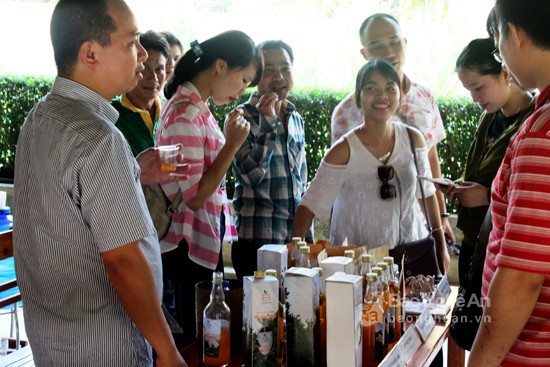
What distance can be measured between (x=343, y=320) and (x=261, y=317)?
0.65 ft

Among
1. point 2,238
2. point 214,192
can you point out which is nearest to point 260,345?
point 214,192

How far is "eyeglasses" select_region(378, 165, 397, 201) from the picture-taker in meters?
2.39

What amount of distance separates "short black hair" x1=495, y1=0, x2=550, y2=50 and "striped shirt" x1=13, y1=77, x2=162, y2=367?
888 mm

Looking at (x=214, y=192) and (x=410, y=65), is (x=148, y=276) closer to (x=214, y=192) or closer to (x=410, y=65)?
(x=214, y=192)

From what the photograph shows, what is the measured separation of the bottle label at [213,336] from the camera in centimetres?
156

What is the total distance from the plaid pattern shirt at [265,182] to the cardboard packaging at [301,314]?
48.3 inches

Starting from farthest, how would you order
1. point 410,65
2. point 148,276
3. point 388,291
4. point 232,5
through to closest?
Answer: point 232,5 < point 410,65 < point 388,291 < point 148,276

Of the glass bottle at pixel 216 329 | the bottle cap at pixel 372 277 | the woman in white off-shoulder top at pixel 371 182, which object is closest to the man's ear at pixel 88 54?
the glass bottle at pixel 216 329

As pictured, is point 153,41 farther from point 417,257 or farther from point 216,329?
point 216,329

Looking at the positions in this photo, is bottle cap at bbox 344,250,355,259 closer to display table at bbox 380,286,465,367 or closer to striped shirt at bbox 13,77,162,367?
display table at bbox 380,286,465,367

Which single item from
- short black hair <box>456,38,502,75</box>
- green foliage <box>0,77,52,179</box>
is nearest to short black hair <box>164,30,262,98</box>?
short black hair <box>456,38,502,75</box>

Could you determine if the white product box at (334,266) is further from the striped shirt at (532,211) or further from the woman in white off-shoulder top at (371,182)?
the woman in white off-shoulder top at (371,182)

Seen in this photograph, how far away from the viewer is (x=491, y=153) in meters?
2.27

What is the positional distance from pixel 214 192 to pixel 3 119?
15.4 ft
